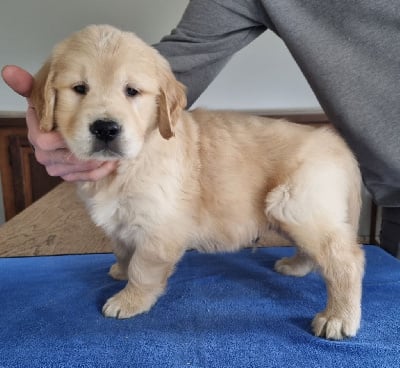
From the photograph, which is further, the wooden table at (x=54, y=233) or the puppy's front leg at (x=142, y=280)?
the wooden table at (x=54, y=233)

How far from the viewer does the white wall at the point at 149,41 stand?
3582 mm

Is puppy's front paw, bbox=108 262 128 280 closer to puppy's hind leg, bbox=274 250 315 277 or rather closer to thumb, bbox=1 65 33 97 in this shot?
puppy's hind leg, bbox=274 250 315 277

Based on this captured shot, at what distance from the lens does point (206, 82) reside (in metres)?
1.95

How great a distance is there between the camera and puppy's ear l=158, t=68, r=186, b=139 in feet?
4.92

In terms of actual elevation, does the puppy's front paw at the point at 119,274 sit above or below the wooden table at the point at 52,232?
above

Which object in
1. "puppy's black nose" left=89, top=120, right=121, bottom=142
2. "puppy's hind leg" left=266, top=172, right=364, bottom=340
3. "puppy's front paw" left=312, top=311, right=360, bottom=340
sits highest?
"puppy's black nose" left=89, top=120, right=121, bottom=142

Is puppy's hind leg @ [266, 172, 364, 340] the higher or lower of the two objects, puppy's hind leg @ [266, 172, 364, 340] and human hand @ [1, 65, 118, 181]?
the lower

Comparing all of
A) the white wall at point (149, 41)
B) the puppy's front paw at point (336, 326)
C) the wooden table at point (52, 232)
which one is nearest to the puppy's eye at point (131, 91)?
the puppy's front paw at point (336, 326)

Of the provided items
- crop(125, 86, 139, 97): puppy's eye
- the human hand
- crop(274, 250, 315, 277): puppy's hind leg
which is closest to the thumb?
the human hand

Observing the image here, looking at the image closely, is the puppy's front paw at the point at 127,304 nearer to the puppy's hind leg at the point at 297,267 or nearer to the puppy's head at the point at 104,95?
the puppy's head at the point at 104,95

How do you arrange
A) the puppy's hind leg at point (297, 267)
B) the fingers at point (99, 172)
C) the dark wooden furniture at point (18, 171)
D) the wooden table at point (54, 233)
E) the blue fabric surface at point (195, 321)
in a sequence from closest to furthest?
the blue fabric surface at point (195, 321) < the fingers at point (99, 172) < the puppy's hind leg at point (297, 267) < the wooden table at point (54, 233) < the dark wooden furniture at point (18, 171)

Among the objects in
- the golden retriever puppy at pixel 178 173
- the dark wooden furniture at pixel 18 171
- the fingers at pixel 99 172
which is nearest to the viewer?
the golden retriever puppy at pixel 178 173

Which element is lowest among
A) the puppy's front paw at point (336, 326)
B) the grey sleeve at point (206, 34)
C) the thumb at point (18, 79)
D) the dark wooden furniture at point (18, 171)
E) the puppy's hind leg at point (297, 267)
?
the dark wooden furniture at point (18, 171)

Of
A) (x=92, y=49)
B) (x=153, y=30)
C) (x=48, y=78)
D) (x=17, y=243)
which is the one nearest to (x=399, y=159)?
(x=92, y=49)
